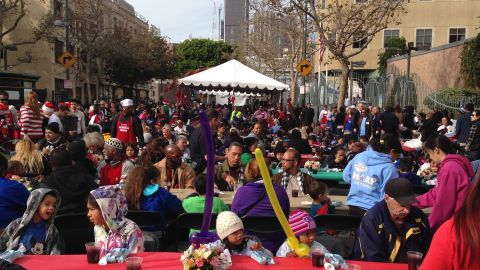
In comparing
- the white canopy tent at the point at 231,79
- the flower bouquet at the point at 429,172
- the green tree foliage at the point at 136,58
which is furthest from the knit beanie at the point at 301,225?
the green tree foliage at the point at 136,58

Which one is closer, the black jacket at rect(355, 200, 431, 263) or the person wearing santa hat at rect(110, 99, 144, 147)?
the black jacket at rect(355, 200, 431, 263)

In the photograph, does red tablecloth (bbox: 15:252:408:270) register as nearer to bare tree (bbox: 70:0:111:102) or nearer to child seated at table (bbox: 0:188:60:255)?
child seated at table (bbox: 0:188:60:255)

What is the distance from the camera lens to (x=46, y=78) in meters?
38.6

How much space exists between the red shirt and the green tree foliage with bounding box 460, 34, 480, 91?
2148cm

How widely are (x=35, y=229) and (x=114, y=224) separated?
2.56 feet

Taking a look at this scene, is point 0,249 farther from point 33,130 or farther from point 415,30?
point 415,30

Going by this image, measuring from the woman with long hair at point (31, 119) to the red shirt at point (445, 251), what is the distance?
9802mm

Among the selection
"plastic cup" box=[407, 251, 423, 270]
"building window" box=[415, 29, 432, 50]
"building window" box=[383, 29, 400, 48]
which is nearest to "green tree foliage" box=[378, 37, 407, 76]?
"building window" box=[383, 29, 400, 48]

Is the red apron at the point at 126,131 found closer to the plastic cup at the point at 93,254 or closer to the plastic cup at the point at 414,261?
the plastic cup at the point at 93,254

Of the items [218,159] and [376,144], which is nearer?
[376,144]

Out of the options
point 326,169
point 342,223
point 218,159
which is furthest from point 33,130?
point 342,223

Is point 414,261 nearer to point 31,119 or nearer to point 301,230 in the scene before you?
point 301,230

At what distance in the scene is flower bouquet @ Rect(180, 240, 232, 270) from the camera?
307cm

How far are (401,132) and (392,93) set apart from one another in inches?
413
